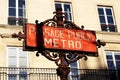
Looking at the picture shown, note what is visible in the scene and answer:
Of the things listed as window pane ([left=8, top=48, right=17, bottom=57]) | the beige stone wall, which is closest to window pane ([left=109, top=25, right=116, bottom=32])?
the beige stone wall

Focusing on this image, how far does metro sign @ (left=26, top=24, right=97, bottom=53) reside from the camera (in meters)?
7.38

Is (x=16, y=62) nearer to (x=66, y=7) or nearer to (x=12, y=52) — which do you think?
(x=12, y=52)

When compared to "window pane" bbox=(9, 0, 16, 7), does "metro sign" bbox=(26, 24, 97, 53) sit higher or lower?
lower

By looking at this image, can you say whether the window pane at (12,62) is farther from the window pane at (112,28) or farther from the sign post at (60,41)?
the sign post at (60,41)

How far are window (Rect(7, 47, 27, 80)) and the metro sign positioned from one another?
6.00 m

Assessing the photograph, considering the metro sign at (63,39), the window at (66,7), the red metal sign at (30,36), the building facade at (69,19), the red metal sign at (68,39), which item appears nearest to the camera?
the red metal sign at (30,36)

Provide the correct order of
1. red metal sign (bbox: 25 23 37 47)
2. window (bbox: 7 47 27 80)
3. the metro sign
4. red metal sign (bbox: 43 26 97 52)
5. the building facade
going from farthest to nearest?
the building facade
window (bbox: 7 47 27 80)
red metal sign (bbox: 43 26 97 52)
the metro sign
red metal sign (bbox: 25 23 37 47)

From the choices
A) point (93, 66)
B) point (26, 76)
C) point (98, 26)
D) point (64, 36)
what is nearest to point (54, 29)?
point (64, 36)

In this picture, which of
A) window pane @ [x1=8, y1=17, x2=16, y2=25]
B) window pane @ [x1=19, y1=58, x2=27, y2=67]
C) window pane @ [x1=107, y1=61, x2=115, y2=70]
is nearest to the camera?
window pane @ [x1=19, y1=58, x2=27, y2=67]

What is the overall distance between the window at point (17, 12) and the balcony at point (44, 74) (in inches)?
105

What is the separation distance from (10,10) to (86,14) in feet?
13.8

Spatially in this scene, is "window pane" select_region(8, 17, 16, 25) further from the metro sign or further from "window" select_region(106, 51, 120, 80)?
the metro sign

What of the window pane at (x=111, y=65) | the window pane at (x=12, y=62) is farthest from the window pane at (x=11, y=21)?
the window pane at (x=111, y=65)

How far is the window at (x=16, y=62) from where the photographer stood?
43.5 ft
